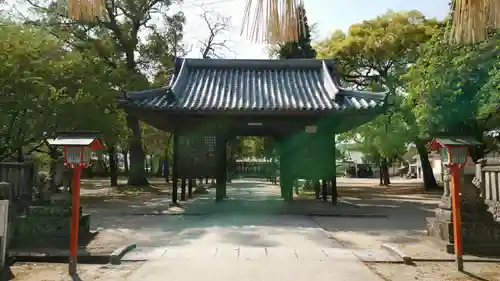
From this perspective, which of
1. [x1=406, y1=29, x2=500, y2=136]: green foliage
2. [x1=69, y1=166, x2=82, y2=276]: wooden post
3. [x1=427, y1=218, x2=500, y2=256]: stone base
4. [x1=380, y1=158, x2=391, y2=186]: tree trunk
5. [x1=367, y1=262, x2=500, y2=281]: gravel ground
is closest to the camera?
[x1=367, y1=262, x2=500, y2=281]: gravel ground

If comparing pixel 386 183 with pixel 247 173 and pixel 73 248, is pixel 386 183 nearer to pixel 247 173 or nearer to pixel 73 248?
pixel 247 173

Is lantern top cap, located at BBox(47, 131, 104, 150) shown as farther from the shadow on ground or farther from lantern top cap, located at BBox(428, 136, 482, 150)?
lantern top cap, located at BBox(428, 136, 482, 150)

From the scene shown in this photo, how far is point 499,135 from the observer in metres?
18.8

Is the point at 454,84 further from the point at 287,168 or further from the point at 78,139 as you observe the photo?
the point at 78,139

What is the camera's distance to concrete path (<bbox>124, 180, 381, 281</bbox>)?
5758 mm

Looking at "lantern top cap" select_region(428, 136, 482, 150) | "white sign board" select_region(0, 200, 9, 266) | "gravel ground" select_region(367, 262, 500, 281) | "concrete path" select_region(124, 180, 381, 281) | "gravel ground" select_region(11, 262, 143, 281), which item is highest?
"lantern top cap" select_region(428, 136, 482, 150)

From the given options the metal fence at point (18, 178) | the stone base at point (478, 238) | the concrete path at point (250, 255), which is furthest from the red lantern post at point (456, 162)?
the metal fence at point (18, 178)

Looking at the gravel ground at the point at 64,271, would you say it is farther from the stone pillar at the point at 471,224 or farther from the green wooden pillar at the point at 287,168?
the green wooden pillar at the point at 287,168

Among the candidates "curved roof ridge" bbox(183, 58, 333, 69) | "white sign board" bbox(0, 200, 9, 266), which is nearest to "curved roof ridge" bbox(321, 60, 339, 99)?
"curved roof ridge" bbox(183, 58, 333, 69)

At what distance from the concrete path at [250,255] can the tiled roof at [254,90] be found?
3.98m

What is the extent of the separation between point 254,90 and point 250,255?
866 centimetres

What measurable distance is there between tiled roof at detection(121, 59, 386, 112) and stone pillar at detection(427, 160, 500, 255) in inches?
189

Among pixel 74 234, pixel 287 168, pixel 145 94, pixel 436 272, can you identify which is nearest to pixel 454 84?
pixel 287 168

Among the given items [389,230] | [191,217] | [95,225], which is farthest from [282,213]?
[95,225]
